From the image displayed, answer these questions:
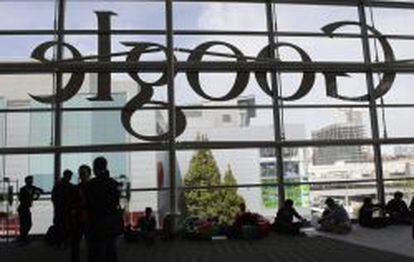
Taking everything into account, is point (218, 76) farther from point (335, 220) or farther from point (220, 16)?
point (335, 220)

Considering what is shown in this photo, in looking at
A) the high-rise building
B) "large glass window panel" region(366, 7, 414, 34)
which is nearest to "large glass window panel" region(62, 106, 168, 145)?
the high-rise building

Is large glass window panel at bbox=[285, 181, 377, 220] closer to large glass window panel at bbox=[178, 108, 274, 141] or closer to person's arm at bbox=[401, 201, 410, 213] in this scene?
person's arm at bbox=[401, 201, 410, 213]

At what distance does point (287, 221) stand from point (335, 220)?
0.87m

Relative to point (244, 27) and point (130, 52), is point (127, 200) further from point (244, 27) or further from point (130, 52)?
point (244, 27)

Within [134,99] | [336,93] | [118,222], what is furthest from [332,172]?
[118,222]

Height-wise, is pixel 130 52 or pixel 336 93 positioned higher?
pixel 130 52

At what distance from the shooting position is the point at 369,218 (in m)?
11.6

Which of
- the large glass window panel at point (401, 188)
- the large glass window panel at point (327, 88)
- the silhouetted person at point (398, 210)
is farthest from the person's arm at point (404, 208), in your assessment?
the large glass window panel at point (327, 88)

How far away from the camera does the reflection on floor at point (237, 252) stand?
7758mm

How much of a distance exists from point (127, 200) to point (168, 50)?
9.94 feet

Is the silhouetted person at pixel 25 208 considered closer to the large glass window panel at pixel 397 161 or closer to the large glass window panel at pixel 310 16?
the large glass window panel at pixel 310 16

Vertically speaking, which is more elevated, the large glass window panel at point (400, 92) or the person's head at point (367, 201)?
the large glass window panel at point (400, 92)

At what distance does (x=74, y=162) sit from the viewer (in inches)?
468

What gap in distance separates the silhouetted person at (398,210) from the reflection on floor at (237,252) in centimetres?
232
